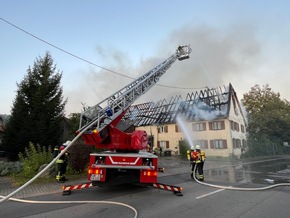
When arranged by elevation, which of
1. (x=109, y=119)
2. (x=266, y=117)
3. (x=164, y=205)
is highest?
(x=266, y=117)

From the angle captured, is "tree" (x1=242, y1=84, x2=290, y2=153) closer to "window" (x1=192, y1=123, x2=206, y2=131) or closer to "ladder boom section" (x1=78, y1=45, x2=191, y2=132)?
"window" (x1=192, y1=123, x2=206, y2=131)

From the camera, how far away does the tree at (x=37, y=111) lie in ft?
55.1

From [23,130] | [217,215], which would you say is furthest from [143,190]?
[23,130]

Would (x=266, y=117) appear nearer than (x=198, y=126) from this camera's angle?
No

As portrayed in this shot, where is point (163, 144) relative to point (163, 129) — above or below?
below

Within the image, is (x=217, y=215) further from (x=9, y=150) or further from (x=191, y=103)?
(x=191, y=103)

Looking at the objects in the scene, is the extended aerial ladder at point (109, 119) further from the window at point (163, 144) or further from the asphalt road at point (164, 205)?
the window at point (163, 144)

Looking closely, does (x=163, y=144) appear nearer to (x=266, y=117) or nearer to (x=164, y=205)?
(x=266, y=117)

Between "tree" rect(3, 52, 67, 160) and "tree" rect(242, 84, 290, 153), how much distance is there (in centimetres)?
2905

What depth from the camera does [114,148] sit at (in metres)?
7.72

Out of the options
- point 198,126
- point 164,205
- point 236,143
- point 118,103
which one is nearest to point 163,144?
point 198,126

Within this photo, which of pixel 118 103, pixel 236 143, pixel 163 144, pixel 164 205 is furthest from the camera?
pixel 163 144

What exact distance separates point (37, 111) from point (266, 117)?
33.5 m

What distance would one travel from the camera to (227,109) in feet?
100
